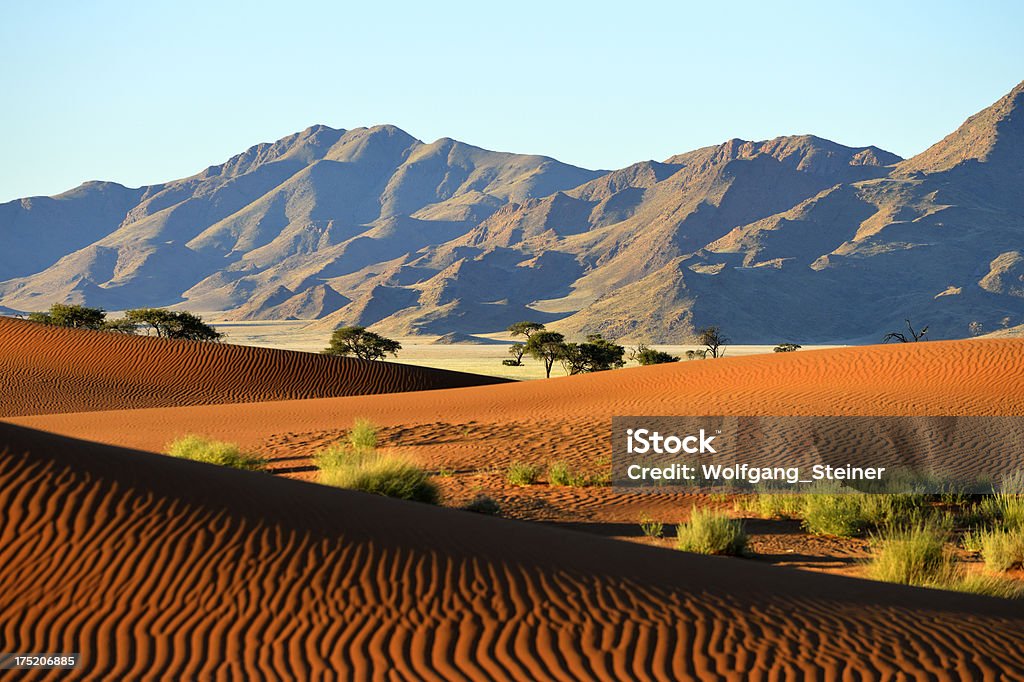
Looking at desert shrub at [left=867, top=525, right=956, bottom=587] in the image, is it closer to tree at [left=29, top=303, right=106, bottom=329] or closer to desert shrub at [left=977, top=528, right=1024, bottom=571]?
desert shrub at [left=977, top=528, right=1024, bottom=571]

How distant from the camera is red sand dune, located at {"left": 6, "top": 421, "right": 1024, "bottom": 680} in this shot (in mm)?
6750

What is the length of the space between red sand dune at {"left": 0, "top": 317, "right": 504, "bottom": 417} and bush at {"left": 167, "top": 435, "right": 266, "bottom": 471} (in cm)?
1371

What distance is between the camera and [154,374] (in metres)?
34.2

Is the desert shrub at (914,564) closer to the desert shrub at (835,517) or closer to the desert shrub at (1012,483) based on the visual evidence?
the desert shrub at (835,517)

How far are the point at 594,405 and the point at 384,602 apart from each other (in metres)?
15.8

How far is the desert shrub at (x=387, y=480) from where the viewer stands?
47.0 feet

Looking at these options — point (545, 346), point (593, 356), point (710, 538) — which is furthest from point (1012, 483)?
point (545, 346)

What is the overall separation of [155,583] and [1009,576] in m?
8.55

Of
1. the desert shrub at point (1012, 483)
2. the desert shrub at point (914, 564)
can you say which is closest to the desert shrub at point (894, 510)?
the desert shrub at point (1012, 483)

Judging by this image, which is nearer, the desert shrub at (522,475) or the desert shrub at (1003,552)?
the desert shrub at (1003,552)

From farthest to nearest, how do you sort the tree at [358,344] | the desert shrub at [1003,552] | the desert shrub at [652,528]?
the tree at [358,344] < the desert shrub at [652,528] < the desert shrub at [1003,552]

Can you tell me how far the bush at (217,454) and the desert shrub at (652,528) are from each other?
21.4 ft

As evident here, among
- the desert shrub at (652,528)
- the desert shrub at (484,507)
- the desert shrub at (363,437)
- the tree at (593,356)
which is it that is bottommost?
the desert shrub at (652,528)

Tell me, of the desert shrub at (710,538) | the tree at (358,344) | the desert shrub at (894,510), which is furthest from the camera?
the tree at (358,344)
